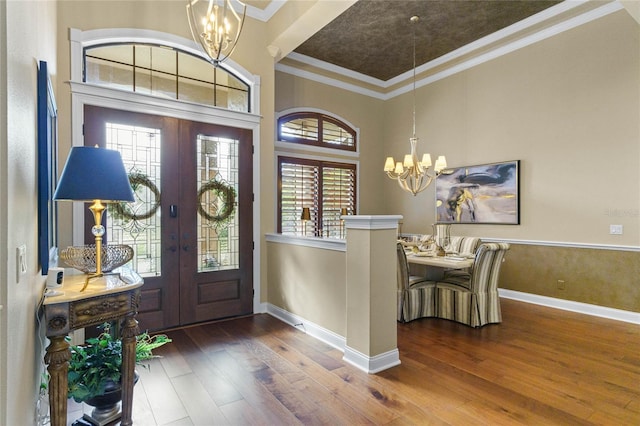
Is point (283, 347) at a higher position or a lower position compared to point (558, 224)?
lower

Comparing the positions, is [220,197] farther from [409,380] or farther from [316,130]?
[409,380]

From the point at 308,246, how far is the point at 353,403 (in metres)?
1.78

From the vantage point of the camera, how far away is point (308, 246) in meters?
3.87

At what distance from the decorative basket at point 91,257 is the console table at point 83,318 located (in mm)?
89

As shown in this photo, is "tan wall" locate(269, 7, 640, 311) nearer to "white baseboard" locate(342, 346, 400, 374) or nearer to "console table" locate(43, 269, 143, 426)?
"white baseboard" locate(342, 346, 400, 374)

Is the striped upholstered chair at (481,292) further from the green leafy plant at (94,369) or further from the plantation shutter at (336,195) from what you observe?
the green leafy plant at (94,369)

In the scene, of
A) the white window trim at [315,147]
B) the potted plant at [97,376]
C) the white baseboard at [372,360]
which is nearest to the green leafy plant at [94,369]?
the potted plant at [97,376]

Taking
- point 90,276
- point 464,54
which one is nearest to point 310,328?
point 90,276

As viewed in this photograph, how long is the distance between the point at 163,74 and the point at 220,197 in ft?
5.19

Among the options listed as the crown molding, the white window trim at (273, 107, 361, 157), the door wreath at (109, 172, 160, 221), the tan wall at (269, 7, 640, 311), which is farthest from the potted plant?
the crown molding

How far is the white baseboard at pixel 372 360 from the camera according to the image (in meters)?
2.92

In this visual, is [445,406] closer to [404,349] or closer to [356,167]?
[404,349]

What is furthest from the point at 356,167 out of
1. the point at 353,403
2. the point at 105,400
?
the point at 105,400

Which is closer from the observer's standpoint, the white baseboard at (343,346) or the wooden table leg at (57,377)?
the wooden table leg at (57,377)
